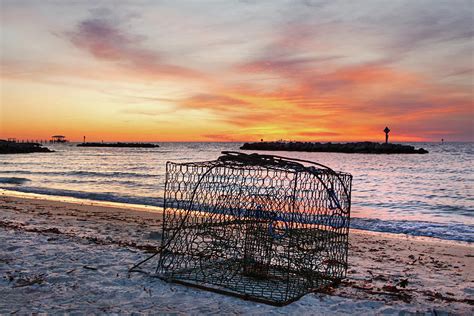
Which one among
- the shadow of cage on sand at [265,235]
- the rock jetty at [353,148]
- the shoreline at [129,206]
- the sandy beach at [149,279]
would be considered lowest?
the shoreline at [129,206]

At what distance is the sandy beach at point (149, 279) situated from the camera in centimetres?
547

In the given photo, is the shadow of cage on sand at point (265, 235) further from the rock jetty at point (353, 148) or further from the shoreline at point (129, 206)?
the rock jetty at point (353, 148)

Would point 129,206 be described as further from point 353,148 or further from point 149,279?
point 353,148

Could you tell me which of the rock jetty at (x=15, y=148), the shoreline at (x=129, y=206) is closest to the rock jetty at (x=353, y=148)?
the rock jetty at (x=15, y=148)

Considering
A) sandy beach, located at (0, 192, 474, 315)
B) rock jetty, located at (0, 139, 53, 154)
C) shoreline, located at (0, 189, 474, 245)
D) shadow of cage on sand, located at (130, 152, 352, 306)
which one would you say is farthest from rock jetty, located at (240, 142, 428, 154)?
shadow of cage on sand, located at (130, 152, 352, 306)

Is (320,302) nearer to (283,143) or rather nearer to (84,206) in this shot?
(84,206)

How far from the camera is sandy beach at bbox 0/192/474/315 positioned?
5.47m

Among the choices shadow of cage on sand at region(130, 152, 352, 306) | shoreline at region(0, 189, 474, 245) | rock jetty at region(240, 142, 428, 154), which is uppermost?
rock jetty at region(240, 142, 428, 154)

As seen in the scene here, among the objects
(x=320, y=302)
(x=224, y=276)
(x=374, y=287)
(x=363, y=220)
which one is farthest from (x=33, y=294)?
(x=363, y=220)

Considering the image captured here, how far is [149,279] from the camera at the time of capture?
656 cm

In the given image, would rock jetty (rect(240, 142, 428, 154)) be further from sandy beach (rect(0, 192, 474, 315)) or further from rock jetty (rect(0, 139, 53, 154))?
sandy beach (rect(0, 192, 474, 315))

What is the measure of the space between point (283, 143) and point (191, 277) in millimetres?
97020

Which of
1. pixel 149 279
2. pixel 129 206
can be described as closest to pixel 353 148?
pixel 129 206

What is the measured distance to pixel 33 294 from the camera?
569 centimetres
